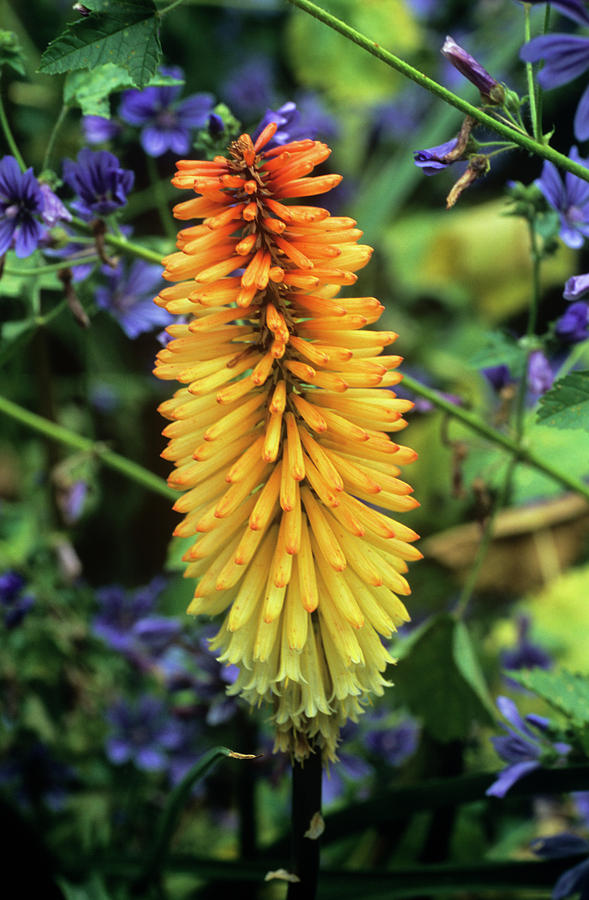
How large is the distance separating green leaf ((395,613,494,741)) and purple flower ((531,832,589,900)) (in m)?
0.19

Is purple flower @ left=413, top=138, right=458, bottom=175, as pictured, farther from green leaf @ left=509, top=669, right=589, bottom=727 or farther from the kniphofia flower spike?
green leaf @ left=509, top=669, right=589, bottom=727

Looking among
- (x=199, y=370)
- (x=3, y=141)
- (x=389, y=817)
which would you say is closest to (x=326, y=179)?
(x=199, y=370)

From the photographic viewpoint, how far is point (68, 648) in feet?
5.06

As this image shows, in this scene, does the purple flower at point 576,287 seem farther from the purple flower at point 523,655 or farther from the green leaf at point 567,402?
the purple flower at point 523,655

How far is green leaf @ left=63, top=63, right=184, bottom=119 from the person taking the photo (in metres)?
1.06

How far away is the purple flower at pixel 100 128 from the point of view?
4.24 feet

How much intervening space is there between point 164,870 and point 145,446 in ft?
5.46

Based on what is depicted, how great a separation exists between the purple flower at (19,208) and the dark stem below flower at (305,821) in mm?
670

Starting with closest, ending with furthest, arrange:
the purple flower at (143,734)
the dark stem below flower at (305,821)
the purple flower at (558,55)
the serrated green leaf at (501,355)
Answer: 1. the purple flower at (558,55)
2. the dark stem below flower at (305,821)
3. the serrated green leaf at (501,355)
4. the purple flower at (143,734)

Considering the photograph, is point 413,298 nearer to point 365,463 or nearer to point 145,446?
point 145,446

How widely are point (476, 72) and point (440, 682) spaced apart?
860 millimetres

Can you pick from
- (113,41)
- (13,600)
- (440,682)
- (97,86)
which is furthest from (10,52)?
(440,682)

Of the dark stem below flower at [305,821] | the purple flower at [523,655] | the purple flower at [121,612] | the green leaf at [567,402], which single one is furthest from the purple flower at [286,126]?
the purple flower at [523,655]

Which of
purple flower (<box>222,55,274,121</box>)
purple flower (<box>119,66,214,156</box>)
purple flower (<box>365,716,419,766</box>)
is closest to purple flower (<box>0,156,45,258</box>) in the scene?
purple flower (<box>119,66,214,156</box>)
